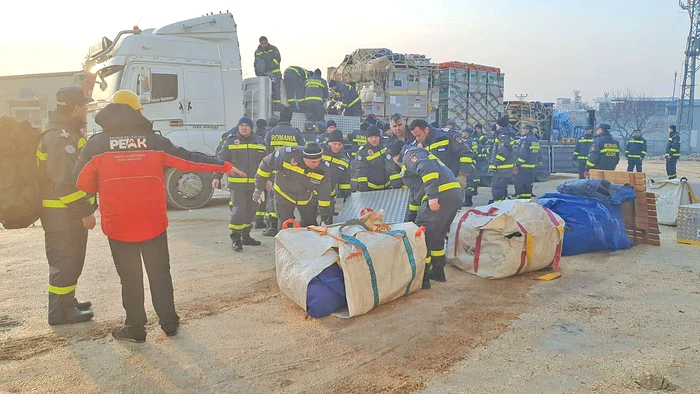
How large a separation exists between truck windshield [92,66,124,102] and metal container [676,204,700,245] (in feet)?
32.7

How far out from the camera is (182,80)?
1012 centimetres

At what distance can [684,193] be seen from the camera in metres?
8.78

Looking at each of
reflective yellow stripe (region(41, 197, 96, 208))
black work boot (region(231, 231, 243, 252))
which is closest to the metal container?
black work boot (region(231, 231, 243, 252))

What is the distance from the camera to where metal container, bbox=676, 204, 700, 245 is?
7395 millimetres

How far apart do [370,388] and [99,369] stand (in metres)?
1.86

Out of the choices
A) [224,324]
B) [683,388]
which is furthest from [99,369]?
[683,388]

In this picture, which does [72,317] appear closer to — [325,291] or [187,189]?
[325,291]

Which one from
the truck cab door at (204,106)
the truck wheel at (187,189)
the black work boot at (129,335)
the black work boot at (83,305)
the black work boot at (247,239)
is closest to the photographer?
the black work boot at (129,335)

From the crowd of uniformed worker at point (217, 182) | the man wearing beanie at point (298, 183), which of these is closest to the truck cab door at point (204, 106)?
the crowd of uniformed worker at point (217, 182)

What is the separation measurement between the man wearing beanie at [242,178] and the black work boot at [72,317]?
108 inches

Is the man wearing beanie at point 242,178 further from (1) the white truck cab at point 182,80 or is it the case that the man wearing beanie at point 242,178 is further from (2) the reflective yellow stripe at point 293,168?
(1) the white truck cab at point 182,80

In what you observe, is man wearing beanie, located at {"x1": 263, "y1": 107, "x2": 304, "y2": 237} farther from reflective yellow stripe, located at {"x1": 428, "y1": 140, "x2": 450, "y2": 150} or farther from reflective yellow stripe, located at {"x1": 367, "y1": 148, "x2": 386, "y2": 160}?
reflective yellow stripe, located at {"x1": 428, "y1": 140, "x2": 450, "y2": 150}

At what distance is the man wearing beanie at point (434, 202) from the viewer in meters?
5.17

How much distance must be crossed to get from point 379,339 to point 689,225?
19.9 ft
